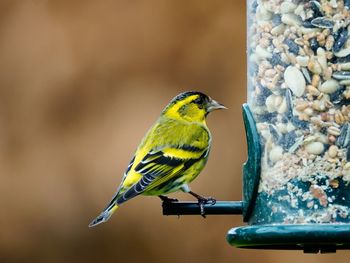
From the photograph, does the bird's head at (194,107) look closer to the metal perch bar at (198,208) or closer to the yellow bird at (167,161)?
the yellow bird at (167,161)

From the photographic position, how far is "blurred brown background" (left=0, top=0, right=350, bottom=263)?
14.0m

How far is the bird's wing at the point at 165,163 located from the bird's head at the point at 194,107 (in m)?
0.33

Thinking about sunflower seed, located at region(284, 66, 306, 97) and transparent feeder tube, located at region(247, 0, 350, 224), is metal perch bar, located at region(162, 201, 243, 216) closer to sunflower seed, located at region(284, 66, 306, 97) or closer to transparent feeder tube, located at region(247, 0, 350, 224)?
transparent feeder tube, located at region(247, 0, 350, 224)

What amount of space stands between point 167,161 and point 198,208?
711 mm

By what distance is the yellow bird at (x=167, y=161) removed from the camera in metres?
9.92

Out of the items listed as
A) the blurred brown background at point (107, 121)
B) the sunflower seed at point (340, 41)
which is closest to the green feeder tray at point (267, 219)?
the sunflower seed at point (340, 41)

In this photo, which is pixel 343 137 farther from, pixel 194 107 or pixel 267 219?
pixel 194 107

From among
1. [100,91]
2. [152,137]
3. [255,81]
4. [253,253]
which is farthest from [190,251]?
[255,81]

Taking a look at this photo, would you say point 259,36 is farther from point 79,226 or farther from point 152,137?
point 79,226

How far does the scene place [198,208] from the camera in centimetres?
939

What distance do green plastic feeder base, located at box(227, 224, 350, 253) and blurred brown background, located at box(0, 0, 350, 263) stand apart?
4854 millimetres

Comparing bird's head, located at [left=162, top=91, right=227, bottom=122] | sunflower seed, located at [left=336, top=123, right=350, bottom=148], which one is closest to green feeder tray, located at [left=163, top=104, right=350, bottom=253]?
sunflower seed, located at [left=336, top=123, right=350, bottom=148]

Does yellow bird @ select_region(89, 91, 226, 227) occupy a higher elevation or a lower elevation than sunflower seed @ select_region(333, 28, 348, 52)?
lower

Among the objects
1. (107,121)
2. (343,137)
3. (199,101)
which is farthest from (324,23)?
(107,121)
